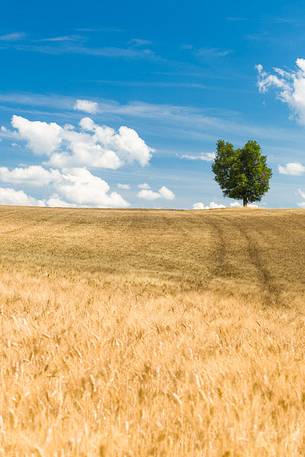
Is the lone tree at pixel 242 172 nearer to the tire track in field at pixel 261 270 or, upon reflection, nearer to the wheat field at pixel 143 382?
the tire track in field at pixel 261 270

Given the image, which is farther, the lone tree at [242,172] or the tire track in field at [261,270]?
the lone tree at [242,172]

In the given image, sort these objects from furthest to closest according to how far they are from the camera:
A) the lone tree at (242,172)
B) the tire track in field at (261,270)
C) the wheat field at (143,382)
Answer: the lone tree at (242,172), the tire track in field at (261,270), the wheat field at (143,382)

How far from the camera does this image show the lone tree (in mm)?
82875

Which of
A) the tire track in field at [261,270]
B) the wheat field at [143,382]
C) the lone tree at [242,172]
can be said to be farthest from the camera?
the lone tree at [242,172]

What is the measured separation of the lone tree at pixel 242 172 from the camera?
8288 centimetres

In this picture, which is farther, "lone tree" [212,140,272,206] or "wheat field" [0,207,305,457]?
"lone tree" [212,140,272,206]

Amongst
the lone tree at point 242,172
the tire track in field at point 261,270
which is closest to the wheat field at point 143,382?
the tire track in field at point 261,270

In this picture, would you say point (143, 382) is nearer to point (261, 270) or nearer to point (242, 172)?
point (261, 270)

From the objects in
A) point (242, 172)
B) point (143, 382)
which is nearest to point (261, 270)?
point (143, 382)

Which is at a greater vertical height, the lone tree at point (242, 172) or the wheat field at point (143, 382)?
the lone tree at point (242, 172)

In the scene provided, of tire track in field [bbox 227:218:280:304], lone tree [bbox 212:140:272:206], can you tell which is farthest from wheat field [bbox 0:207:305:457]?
lone tree [bbox 212:140:272:206]

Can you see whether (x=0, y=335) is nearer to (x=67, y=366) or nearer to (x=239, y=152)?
(x=67, y=366)

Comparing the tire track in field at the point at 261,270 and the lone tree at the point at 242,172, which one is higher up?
the lone tree at the point at 242,172

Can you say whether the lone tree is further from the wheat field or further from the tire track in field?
the wheat field
